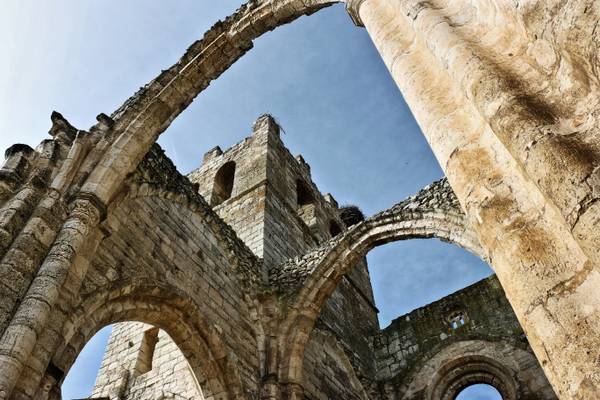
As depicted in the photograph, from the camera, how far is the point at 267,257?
26.5 ft

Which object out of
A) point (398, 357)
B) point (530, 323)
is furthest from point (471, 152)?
point (398, 357)

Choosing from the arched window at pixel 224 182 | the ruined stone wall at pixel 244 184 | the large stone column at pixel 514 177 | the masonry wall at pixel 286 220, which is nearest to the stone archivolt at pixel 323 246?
the large stone column at pixel 514 177

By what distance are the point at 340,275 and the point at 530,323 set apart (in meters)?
5.56

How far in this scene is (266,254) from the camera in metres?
8.11

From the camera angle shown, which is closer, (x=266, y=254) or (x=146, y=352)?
(x=146, y=352)

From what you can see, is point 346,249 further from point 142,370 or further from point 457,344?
point 457,344

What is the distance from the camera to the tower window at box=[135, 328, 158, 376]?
21.5ft

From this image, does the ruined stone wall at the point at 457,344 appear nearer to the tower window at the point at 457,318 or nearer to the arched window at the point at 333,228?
the tower window at the point at 457,318

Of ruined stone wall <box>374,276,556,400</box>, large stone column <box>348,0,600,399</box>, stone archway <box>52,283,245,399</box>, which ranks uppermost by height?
ruined stone wall <box>374,276,556,400</box>

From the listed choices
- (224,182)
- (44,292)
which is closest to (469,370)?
(224,182)

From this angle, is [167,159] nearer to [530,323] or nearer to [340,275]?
[340,275]

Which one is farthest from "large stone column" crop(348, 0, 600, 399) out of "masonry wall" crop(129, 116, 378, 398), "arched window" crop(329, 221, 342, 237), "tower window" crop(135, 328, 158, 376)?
"arched window" crop(329, 221, 342, 237)

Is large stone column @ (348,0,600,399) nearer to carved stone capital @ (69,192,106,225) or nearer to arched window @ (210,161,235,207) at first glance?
carved stone capital @ (69,192,106,225)

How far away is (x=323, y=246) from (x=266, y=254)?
1270 millimetres
